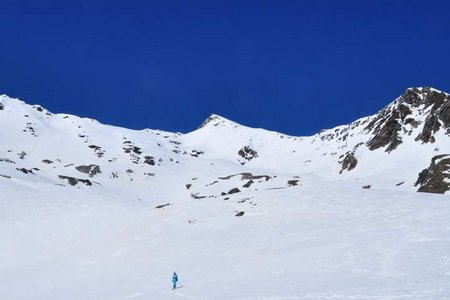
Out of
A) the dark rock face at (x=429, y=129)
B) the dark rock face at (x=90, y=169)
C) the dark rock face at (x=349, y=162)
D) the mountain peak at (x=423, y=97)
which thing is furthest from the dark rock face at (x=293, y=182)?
the dark rock face at (x=90, y=169)

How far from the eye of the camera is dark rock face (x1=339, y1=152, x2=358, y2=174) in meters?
125

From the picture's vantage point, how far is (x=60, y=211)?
61.8 metres

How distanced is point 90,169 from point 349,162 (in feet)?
229

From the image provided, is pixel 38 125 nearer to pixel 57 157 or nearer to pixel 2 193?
pixel 57 157

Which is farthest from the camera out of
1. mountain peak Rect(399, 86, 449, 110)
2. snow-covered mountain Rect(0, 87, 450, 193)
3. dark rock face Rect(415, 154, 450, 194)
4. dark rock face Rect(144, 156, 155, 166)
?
dark rock face Rect(144, 156, 155, 166)

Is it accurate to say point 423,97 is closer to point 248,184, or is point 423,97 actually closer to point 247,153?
point 248,184

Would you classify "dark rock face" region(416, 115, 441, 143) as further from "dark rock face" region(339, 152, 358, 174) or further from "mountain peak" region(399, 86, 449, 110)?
"dark rock face" region(339, 152, 358, 174)

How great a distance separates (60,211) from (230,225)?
25.2 metres

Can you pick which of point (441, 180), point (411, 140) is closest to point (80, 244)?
point (441, 180)

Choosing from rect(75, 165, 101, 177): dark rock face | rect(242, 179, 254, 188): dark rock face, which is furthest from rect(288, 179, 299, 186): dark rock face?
rect(75, 165, 101, 177): dark rock face

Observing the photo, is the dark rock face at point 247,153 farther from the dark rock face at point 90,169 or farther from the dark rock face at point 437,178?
the dark rock face at point 437,178

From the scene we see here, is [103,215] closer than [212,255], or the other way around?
[212,255]

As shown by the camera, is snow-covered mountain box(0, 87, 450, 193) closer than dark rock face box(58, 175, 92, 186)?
Yes

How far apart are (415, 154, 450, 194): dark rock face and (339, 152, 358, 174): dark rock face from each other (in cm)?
4382
